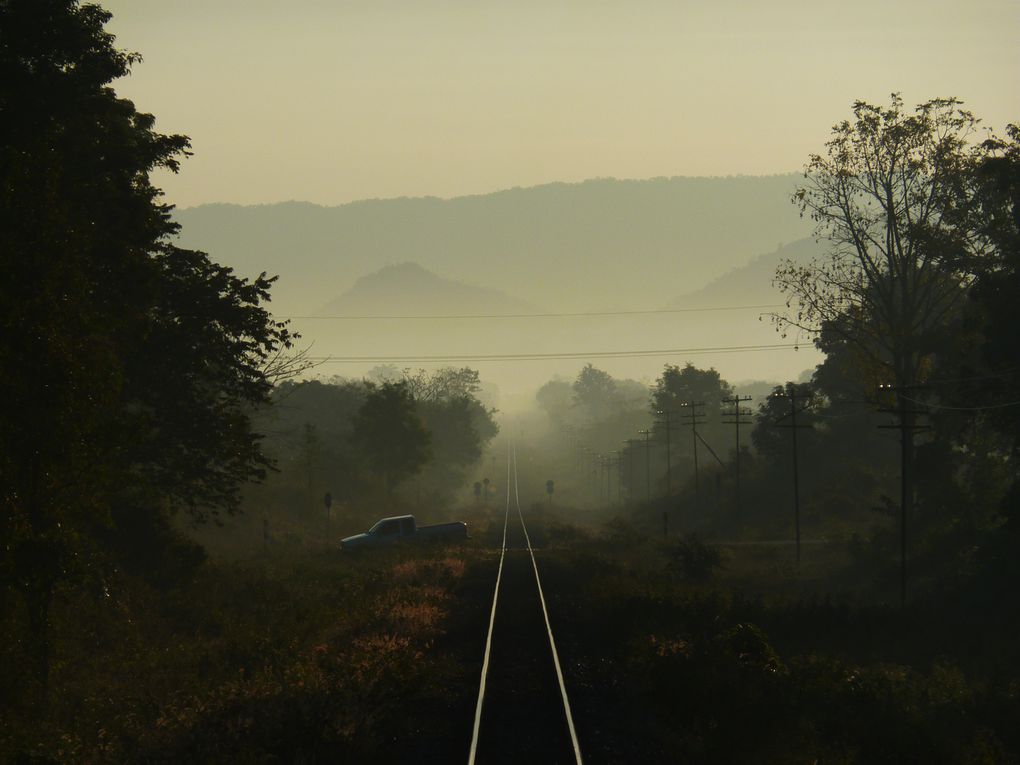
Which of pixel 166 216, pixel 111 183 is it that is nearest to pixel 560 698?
pixel 111 183

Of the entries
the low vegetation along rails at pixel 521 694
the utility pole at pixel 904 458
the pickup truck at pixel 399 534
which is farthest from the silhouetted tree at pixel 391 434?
the low vegetation along rails at pixel 521 694

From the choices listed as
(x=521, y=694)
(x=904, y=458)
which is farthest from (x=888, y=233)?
(x=521, y=694)

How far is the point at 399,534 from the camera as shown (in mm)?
50469

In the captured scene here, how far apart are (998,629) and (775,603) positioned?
21.4 feet

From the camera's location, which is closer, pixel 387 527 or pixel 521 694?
pixel 521 694

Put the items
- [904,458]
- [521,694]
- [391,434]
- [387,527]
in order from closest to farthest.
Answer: [521,694] → [904,458] → [387,527] → [391,434]

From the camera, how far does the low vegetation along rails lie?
13.7m

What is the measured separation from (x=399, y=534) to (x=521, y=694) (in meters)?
33.9

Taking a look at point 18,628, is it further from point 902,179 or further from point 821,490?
point 821,490

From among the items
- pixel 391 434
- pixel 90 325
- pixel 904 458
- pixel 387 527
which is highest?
pixel 90 325

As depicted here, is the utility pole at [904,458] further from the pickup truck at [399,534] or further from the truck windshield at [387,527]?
the truck windshield at [387,527]

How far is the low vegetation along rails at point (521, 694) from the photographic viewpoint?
13.7 metres

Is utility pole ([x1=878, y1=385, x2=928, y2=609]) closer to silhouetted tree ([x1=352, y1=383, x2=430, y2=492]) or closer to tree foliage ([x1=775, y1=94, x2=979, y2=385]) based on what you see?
tree foliage ([x1=775, y1=94, x2=979, y2=385])

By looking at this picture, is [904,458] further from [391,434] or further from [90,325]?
[391,434]
